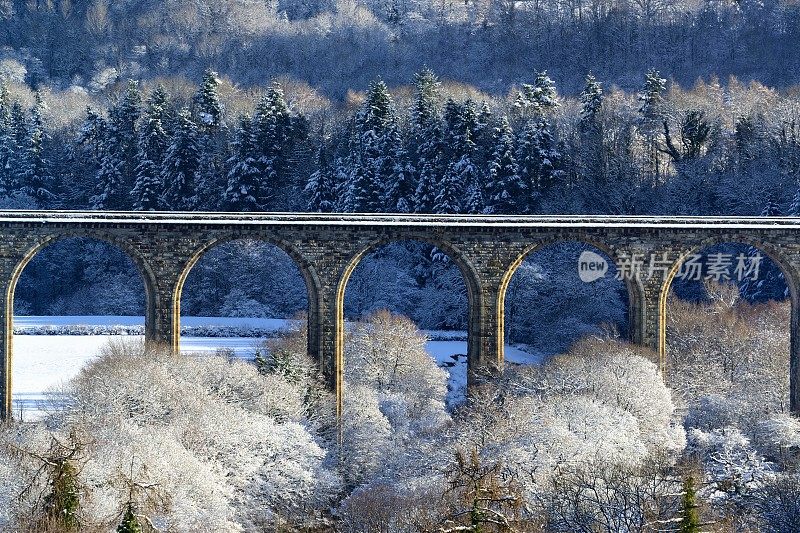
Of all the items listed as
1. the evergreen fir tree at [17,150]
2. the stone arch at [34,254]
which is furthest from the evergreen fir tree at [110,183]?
the stone arch at [34,254]

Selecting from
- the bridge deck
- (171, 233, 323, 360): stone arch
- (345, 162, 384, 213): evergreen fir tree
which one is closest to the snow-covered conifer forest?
(345, 162, 384, 213): evergreen fir tree

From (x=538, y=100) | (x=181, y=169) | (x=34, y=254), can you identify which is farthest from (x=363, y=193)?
(x=34, y=254)

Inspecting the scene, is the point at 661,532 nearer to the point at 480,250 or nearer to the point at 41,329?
the point at 480,250

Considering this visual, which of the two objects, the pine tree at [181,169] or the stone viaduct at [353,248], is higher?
the pine tree at [181,169]

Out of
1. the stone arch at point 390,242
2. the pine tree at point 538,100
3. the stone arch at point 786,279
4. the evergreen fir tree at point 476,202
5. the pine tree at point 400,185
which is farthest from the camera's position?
the pine tree at point 538,100

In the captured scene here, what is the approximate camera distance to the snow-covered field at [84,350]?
5275 cm

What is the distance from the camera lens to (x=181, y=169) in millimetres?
73062

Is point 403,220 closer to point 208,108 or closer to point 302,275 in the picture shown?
point 302,275

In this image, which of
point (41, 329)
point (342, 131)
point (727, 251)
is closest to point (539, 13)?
point (342, 131)

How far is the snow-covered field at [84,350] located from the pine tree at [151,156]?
7772 mm

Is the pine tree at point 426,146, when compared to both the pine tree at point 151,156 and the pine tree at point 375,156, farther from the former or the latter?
the pine tree at point 151,156

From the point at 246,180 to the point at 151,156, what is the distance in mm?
6077

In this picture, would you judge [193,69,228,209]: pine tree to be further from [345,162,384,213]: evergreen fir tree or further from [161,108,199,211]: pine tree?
[345,162,384,213]: evergreen fir tree

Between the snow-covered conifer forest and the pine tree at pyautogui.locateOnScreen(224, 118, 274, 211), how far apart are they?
0.57ft
